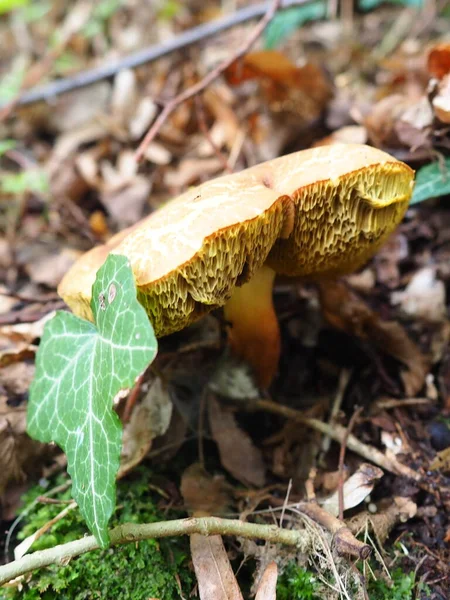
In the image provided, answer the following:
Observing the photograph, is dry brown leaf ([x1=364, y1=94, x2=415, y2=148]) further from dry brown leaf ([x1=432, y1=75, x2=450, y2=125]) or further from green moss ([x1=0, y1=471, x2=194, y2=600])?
green moss ([x1=0, y1=471, x2=194, y2=600])

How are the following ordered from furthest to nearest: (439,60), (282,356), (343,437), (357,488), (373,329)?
1. (282,356)
2. (373,329)
3. (439,60)
4. (343,437)
5. (357,488)

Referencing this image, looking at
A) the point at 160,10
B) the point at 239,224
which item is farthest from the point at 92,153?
the point at 239,224

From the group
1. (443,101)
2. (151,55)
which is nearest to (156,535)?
(443,101)

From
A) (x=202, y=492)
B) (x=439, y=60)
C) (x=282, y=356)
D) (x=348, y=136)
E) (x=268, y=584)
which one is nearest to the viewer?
(x=268, y=584)

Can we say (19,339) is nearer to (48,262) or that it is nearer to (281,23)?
(48,262)

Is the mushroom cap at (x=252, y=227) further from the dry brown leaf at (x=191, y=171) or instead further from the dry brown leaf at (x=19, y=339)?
the dry brown leaf at (x=191, y=171)

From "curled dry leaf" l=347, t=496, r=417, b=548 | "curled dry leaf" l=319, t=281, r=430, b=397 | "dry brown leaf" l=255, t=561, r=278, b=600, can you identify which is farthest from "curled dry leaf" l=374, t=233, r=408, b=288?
"dry brown leaf" l=255, t=561, r=278, b=600
